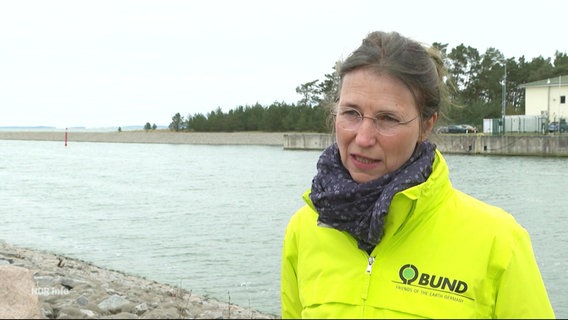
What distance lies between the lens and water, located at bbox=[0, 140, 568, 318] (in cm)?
1271

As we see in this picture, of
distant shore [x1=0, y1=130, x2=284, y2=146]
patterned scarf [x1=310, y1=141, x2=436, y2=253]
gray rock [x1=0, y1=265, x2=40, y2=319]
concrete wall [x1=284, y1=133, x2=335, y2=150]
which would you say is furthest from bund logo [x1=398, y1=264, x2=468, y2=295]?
distant shore [x1=0, y1=130, x2=284, y2=146]

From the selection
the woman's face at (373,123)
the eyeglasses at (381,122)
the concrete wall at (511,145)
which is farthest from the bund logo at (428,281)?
the concrete wall at (511,145)

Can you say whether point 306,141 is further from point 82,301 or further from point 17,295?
point 17,295

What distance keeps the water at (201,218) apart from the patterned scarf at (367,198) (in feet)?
25.0

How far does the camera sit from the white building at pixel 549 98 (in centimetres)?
6544

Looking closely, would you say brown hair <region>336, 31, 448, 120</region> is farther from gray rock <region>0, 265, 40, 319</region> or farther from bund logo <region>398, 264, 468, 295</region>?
gray rock <region>0, 265, 40, 319</region>

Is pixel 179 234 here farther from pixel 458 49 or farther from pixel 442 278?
pixel 458 49

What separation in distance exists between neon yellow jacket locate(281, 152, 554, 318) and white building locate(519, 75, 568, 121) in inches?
2575

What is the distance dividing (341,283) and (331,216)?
0.23m

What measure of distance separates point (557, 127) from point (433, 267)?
61.2 meters

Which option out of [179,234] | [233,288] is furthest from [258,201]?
[233,288]

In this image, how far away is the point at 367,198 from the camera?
229 cm

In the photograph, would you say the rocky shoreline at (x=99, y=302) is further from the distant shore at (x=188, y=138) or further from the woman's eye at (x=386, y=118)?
the distant shore at (x=188, y=138)

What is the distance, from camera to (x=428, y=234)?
2.23 metres
